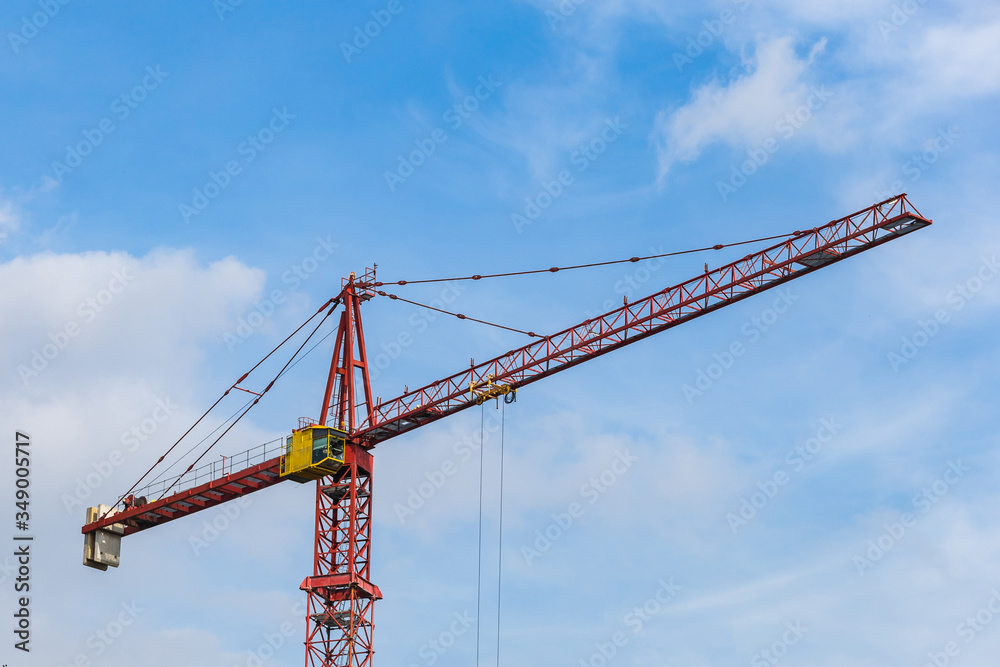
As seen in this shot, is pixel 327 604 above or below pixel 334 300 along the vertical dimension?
below

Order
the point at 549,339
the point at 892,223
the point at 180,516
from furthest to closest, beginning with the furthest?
the point at 180,516 < the point at 549,339 < the point at 892,223

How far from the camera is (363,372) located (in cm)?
10394

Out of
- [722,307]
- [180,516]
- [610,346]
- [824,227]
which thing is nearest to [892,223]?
[824,227]

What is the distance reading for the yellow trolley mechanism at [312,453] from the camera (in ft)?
324

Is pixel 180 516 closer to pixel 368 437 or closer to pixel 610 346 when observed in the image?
pixel 368 437

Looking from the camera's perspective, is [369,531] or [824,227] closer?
[824,227]

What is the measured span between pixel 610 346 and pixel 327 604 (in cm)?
2386

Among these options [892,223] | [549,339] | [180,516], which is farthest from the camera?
[180,516]

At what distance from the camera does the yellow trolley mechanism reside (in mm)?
98688

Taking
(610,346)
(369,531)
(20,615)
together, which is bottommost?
(20,615)

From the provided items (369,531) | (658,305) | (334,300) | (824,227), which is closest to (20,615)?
(369,531)

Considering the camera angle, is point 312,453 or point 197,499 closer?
point 312,453

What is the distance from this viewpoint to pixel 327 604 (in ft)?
324

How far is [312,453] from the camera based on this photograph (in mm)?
98812
